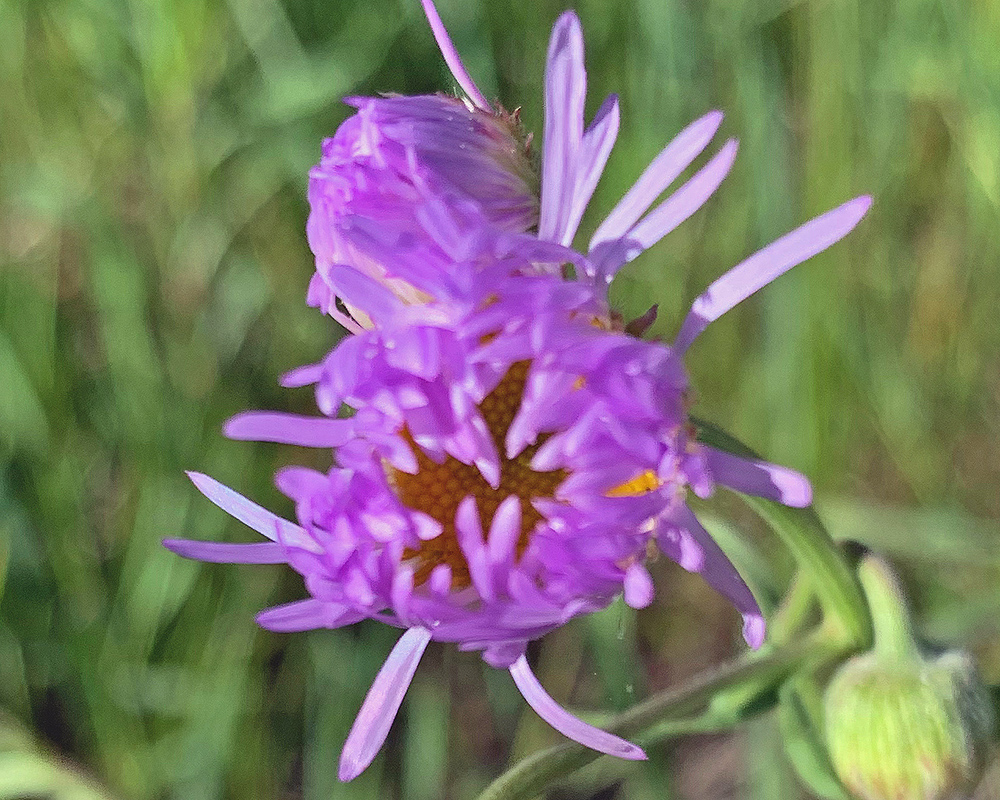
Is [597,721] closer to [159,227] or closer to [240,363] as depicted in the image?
[240,363]

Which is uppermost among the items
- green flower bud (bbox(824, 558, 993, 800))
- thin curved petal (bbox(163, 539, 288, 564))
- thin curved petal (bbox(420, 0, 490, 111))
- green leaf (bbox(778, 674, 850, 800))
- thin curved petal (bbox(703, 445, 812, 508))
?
thin curved petal (bbox(420, 0, 490, 111))

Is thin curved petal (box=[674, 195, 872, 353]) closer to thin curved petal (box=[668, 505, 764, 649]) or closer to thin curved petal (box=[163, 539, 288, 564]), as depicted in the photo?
thin curved petal (box=[668, 505, 764, 649])

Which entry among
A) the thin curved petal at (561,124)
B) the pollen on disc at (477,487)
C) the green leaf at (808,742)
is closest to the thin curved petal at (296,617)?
the pollen on disc at (477,487)

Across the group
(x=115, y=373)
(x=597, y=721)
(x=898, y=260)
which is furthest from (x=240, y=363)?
(x=898, y=260)

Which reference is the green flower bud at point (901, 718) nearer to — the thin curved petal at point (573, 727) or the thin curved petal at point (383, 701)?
the thin curved petal at point (573, 727)

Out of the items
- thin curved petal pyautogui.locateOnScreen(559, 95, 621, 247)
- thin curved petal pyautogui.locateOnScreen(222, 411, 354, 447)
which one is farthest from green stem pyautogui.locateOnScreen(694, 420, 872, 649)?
thin curved petal pyautogui.locateOnScreen(222, 411, 354, 447)

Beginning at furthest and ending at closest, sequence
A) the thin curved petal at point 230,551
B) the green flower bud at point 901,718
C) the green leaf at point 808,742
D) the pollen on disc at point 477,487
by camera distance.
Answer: the green leaf at point 808,742
the green flower bud at point 901,718
the thin curved petal at point 230,551
the pollen on disc at point 477,487
